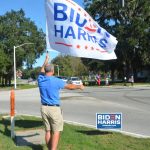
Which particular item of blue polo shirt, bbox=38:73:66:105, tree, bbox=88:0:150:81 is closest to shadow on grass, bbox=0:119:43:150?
blue polo shirt, bbox=38:73:66:105

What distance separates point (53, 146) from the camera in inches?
334

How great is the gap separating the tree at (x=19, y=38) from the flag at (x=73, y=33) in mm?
68786

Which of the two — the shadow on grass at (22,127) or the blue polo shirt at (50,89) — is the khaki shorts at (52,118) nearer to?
the blue polo shirt at (50,89)

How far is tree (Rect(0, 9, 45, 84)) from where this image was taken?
8125 centimetres

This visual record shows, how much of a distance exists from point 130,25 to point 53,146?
5805cm

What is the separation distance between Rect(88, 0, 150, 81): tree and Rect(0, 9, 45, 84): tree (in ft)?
59.2

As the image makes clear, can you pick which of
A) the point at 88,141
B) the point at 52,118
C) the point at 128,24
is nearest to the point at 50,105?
the point at 52,118

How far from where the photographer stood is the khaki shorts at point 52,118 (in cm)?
857

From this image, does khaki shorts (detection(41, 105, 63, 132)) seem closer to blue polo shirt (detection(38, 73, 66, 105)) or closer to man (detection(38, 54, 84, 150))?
man (detection(38, 54, 84, 150))

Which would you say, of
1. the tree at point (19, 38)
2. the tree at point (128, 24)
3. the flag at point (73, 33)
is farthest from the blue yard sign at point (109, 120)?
the tree at point (19, 38)

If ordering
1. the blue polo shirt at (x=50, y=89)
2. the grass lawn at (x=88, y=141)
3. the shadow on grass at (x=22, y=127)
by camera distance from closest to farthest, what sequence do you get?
1. the blue polo shirt at (x=50, y=89)
2. the grass lawn at (x=88, y=141)
3. the shadow on grass at (x=22, y=127)

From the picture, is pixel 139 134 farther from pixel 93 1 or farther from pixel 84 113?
pixel 93 1

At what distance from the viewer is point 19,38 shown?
82.1 m

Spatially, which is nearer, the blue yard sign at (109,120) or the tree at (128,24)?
the blue yard sign at (109,120)
